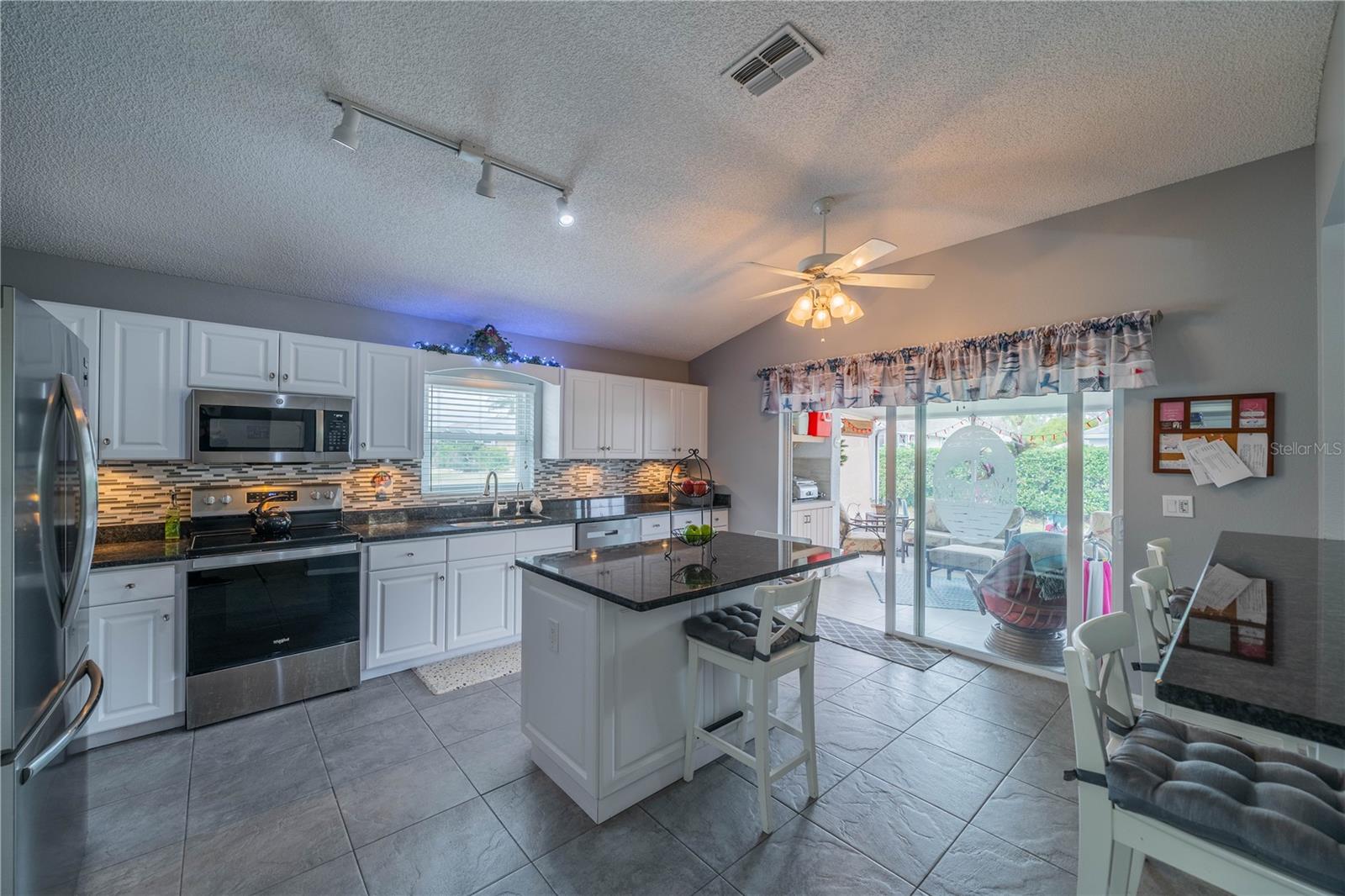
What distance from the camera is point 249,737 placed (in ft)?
8.64

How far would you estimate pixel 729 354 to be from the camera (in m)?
5.44

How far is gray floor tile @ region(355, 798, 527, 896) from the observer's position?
1.75m

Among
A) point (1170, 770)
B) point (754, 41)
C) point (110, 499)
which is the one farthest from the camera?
point (110, 499)

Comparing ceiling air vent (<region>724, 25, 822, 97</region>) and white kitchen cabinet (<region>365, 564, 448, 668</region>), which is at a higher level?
ceiling air vent (<region>724, 25, 822, 97</region>)

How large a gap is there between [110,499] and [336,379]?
1307 mm

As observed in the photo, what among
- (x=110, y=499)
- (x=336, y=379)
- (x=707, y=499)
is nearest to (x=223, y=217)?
(x=336, y=379)

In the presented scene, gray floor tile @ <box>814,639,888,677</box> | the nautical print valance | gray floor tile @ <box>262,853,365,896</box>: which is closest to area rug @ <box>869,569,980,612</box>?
gray floor tile @ <box>814,639,888,677</box>

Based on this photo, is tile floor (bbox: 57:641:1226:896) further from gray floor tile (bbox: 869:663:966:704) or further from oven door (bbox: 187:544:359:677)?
oven door (bbox: 187:544:359:677)

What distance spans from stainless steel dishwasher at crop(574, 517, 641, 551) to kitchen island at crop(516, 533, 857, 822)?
179cm

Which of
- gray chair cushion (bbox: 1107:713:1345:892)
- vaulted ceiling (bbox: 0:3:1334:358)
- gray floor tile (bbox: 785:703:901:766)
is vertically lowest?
gray floor tile (bbox: 785:703:901:766)

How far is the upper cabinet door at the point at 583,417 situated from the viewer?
15.3 feet

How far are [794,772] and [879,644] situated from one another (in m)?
1.90

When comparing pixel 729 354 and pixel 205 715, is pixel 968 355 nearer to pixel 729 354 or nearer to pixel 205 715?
pixel 729 354

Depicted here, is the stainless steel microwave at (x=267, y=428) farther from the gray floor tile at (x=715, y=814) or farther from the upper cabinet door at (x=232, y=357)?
the gray floor tile at (x=715, y=814)
